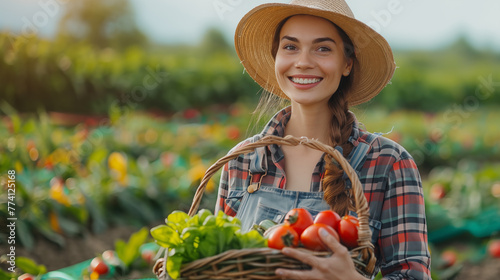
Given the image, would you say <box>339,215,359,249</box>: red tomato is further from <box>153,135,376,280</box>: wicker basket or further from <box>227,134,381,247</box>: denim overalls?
<box>227,134,381,247</box>: denim overalls

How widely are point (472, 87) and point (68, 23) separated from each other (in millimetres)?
11609

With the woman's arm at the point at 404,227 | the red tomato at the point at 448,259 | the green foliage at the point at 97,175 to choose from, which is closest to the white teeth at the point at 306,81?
the woman's arm at the point at 404,227

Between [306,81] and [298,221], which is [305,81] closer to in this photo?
[306,81]

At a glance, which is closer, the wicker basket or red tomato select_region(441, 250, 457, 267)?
the wicker basket

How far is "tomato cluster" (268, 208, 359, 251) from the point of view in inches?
54.6

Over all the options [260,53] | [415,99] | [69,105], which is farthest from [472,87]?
[260,53]

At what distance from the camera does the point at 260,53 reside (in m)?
2.24

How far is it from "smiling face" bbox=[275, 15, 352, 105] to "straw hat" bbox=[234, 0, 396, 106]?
0.14ft

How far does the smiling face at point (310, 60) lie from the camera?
1.84 meters

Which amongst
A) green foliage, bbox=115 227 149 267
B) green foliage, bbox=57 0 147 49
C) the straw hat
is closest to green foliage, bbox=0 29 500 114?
green foliage, bbox=115 227 149 267

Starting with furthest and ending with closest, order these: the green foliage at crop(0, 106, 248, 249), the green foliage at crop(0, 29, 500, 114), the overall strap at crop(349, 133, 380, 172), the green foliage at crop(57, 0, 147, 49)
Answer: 1. the green foliage at crop(57, 0, 147, 49)
2. the green foliage at crop(0, 29, 500, 114)
3. the green foliage at crop(0, 106, 248, 249)
4. the overall strap at crop(349, 133, 380, 172)

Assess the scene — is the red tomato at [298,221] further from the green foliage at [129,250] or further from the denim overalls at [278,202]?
the green foliage at [129,250]

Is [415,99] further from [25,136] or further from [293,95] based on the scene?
[293,95]

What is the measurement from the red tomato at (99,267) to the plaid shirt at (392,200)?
1215 millimetres
